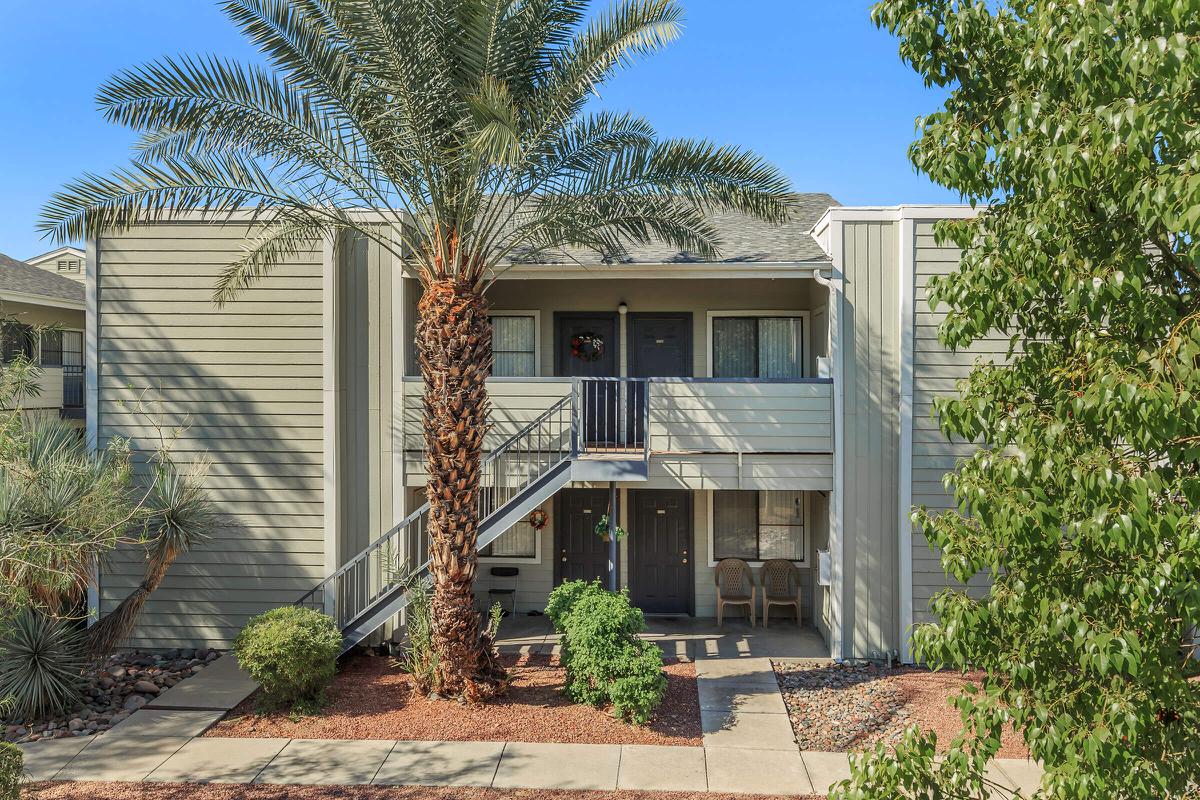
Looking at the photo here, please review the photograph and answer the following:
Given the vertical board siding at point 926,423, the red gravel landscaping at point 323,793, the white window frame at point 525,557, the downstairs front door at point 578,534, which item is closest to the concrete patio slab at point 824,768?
the red gravel landscaping at point 323,793

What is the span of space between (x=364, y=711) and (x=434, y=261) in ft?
16.7

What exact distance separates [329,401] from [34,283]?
37.1 feet

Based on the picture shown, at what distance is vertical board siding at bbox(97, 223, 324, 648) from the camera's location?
412 inches

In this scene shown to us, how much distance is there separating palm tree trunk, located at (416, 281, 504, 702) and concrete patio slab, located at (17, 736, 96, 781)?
3.60 meters

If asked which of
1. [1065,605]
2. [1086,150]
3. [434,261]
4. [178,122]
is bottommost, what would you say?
[1065,605]

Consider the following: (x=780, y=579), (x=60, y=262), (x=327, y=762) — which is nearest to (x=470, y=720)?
(x=327, y=762)

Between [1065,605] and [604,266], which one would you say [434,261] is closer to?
[604,266]

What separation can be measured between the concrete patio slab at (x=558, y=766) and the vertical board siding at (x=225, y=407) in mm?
4350

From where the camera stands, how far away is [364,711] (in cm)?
862

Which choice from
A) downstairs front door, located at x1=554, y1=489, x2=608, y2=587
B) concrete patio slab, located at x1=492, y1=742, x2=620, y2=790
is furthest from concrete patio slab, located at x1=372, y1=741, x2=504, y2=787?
downstairs front door, located at x1=554, y1=489, x2=608, y2=587

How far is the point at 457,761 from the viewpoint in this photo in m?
7.45

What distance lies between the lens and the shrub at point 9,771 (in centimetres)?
546

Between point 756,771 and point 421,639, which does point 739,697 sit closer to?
point 756,771

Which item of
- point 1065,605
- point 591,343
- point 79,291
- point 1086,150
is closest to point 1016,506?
point 1065,605
